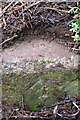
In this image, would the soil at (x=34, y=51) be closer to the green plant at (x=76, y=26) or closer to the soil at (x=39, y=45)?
the soil at (x=39, y=45)

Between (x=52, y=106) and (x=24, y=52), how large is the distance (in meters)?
0.58

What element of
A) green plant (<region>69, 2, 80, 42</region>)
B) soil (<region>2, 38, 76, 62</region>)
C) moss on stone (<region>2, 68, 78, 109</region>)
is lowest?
moss on stone (<region>2, 68, 78, 109</region>)

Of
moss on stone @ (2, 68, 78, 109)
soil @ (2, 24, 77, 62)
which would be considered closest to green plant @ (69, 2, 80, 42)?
soil @ (2, 24, 77, 62)

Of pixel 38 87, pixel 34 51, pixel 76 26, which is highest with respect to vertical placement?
pixel 76 26

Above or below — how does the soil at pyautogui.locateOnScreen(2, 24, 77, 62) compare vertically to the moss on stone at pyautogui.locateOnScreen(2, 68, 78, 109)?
above

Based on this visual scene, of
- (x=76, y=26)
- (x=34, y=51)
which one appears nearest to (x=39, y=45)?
(x=34, y=51)

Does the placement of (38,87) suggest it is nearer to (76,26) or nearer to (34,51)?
(34,51)

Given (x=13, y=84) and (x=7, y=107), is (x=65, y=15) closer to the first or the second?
(x=13, y=84)

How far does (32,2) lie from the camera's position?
2078mm

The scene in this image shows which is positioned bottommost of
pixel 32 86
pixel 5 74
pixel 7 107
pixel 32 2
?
pixel 7 107

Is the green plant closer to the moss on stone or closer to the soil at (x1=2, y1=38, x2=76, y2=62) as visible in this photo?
the soil at (x1=2, y1=38, x2=76, y2=62)

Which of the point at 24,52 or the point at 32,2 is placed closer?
the point at 24,52

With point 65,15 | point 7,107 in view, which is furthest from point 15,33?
point 7,107

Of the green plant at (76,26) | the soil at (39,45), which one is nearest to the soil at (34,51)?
the soil at (39,45)
